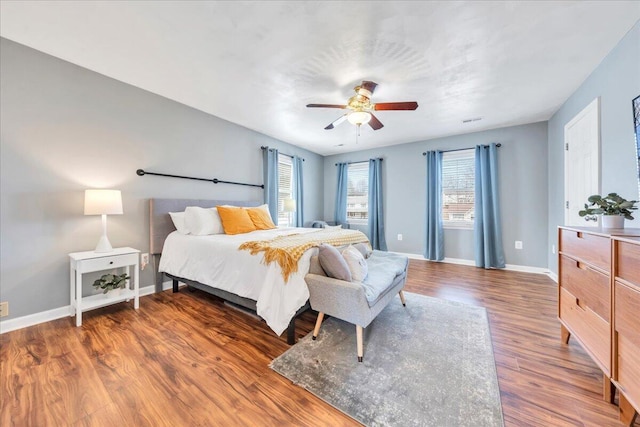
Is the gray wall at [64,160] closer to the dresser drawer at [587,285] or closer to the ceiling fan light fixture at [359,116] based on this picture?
the ceiling fan light fixture at [359,116]

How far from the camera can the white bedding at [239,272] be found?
1.92m

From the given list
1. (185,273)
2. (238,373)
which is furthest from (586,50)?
(185,273)

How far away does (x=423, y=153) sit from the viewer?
16.1ft

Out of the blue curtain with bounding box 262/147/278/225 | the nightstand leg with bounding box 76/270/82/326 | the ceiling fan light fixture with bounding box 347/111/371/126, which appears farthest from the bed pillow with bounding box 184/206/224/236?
the ceiling fan light fixture with bounding box 347/111/371/126

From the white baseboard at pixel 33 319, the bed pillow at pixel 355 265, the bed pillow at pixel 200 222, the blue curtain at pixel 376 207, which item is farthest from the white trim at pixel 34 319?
the blue curtain at pixel 376 207

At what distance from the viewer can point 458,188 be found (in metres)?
4.64

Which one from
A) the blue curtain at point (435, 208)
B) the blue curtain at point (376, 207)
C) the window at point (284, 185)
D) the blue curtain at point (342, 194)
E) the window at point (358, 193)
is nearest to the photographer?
the blue curtain at point (435, 208)

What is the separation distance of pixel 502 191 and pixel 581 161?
1.49 m

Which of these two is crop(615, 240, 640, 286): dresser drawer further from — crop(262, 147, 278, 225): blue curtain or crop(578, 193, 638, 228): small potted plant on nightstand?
crop(262, 147, 278, 225): blue curtain

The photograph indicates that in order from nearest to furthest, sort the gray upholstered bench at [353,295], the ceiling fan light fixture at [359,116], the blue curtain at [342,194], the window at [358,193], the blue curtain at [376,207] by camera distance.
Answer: the gray upholstered bench at [353,295] < the ceiling fan light fixture at [359,116] < the blue curtain at [376,207] < the window at [358,193] < the blue curtain at [342,194]

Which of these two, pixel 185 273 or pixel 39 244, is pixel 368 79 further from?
pixel 39 244

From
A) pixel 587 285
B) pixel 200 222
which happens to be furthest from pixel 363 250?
pixel 200 222

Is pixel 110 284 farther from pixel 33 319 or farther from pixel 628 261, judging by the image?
pixel 628 261

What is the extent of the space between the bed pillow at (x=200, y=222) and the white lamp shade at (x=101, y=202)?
71 centimetres
